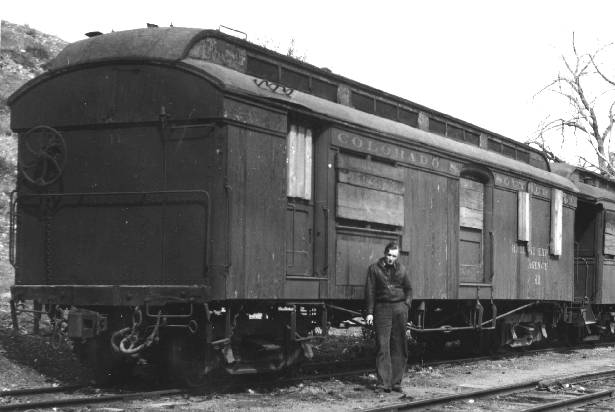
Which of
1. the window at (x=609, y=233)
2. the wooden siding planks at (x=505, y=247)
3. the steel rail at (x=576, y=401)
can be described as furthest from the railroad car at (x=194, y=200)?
the window at (x=609, y=233)

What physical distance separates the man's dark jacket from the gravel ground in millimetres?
1090

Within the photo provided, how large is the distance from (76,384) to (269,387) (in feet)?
7.01

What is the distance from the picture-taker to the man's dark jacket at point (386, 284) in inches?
399

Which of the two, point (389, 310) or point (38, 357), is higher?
point (389, 310)

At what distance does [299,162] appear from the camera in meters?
9.84

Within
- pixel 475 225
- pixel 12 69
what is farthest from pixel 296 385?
pixel 12 69

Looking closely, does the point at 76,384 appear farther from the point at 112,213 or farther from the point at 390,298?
the point at 390,298

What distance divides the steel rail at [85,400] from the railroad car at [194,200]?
0.37 meters

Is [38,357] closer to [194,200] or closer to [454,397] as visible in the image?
[194,200]

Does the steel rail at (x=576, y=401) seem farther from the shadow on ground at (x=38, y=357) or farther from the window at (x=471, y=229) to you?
the shadow on ground at (x=38, y=357)

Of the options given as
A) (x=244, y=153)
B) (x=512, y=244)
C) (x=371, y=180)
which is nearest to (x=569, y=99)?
(x=512, y=244)

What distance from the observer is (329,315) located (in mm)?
10891

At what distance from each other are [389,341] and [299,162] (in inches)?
92.3

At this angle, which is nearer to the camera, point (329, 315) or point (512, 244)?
point (329, 315)
